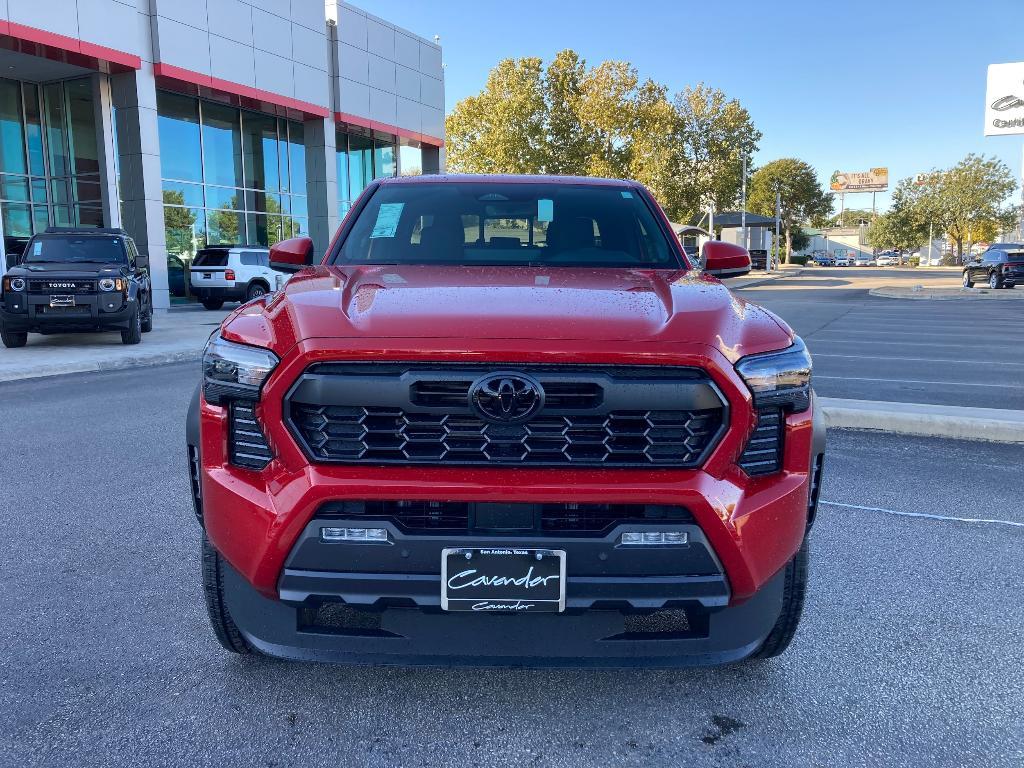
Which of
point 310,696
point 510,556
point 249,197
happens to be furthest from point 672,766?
point 249,197

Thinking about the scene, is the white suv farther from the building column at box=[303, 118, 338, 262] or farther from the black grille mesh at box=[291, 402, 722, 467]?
the black grille mesh at box=[291, 402, 722, 467]

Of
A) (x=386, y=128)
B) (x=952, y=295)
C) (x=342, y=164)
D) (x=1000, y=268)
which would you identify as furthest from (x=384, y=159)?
(x=1000, y=268)

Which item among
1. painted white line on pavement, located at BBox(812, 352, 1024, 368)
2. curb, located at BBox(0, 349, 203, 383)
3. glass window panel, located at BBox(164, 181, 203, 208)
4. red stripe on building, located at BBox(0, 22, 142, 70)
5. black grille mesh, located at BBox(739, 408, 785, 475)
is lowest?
painted white line on pavement, located at BBox(812, 352, 1024, 368)

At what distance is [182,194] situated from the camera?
76.1ft

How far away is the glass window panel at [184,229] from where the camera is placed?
22.6 meters

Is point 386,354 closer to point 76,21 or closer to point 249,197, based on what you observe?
point 76,21

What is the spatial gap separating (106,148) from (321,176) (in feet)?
23.3

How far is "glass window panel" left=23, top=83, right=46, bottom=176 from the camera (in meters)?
22.8

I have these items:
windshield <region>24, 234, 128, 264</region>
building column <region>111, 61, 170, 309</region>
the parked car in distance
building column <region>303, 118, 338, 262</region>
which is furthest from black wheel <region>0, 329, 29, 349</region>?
the parked car in distance

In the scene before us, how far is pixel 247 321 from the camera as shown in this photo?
2.44 metres

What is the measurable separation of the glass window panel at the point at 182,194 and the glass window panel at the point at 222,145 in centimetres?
63

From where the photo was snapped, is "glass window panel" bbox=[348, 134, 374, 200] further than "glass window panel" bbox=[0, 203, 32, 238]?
Yes

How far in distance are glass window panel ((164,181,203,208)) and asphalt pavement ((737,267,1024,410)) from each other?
55.2ft

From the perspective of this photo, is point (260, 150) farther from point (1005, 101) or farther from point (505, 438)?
point (1005, 101)
